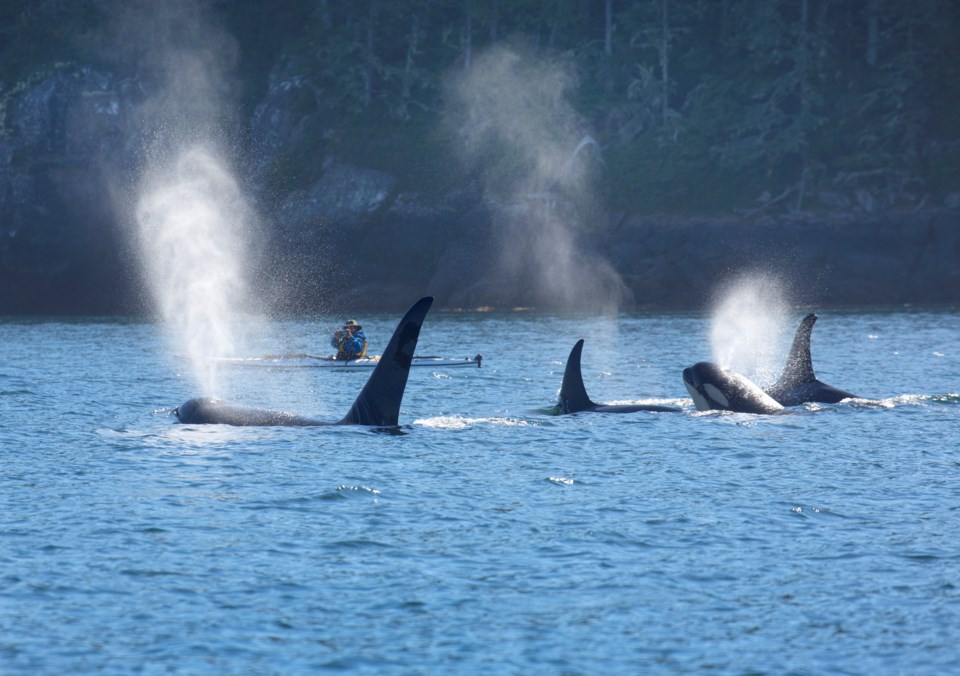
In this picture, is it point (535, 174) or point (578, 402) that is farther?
point (535, 174)

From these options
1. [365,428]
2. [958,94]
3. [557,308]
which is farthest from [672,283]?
[365,428]

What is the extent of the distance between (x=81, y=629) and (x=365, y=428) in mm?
12576

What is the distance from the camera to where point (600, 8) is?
10825cm

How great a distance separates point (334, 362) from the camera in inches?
1710

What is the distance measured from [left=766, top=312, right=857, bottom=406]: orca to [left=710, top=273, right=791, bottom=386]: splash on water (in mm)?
10253

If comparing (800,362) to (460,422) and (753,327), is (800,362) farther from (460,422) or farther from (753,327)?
(753,327)

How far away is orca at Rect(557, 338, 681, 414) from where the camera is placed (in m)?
27.3

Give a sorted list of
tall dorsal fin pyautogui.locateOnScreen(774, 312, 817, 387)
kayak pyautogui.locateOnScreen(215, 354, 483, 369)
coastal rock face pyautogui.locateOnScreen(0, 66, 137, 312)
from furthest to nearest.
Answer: coastal rock face pyautogui.locateOnScreen(0, 66, 137, 312)
kayak pyautogui.locateOnScreen(215, 354, 483, 369)
tall dorsal fin pyautogui.locateOnScreen(774, 312, 817, 387)

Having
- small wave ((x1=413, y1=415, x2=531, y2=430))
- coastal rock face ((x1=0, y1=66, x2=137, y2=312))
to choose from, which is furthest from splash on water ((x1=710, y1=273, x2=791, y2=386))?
coastal rock face ((x1=0, y1=66, x2=137, y2=312))

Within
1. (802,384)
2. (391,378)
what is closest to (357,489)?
(391,378)

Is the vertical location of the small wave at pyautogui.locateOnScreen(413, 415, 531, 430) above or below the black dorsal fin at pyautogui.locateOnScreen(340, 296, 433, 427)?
below

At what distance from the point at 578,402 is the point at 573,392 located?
0.30 metres

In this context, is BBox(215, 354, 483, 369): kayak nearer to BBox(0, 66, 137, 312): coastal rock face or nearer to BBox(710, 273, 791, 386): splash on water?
BBox(710, 273, 791, 386): splash on water

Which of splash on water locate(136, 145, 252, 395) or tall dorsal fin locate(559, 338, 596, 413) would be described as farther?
splash on water locate(136, 145, 252, 395)
